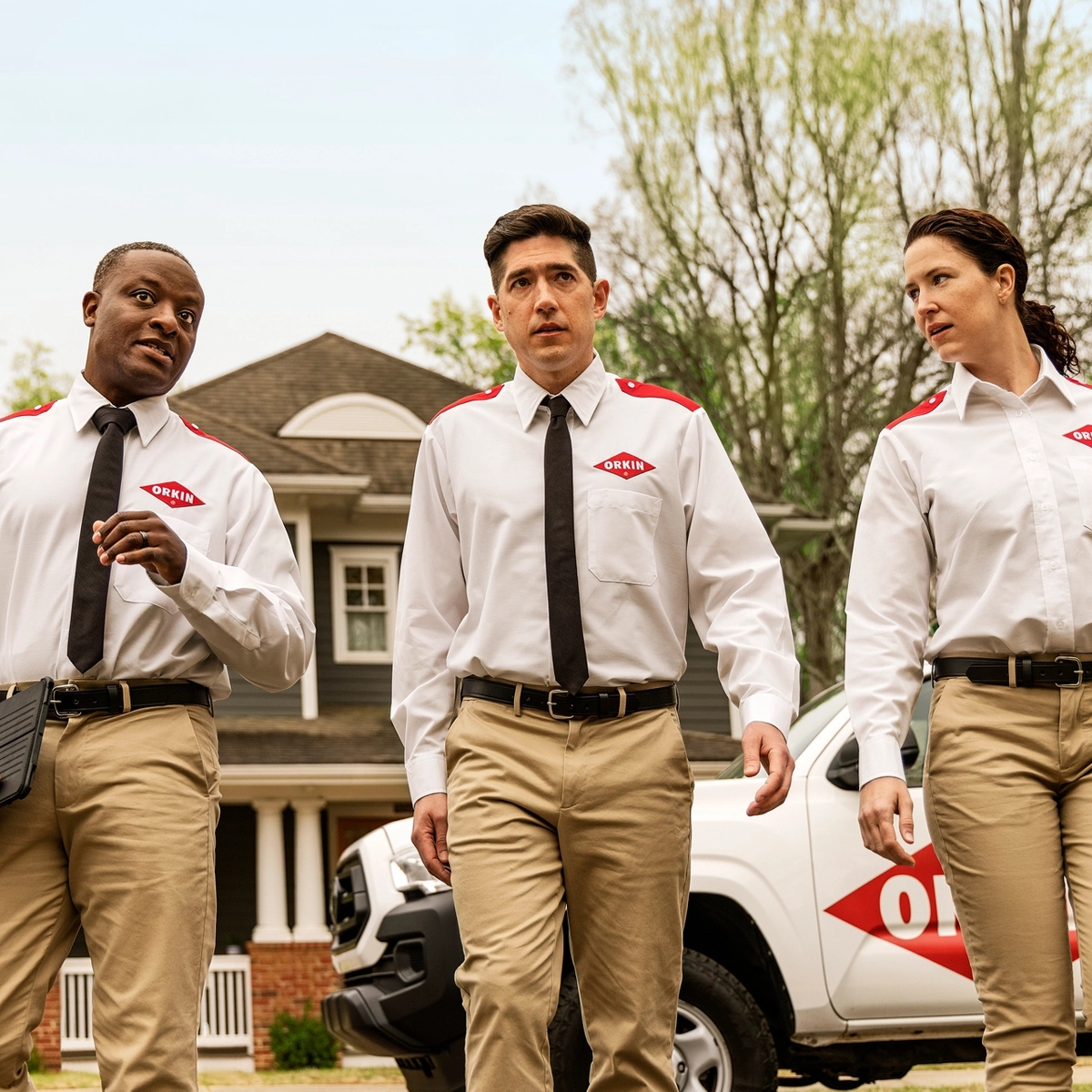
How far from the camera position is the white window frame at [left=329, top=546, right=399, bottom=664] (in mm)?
21188

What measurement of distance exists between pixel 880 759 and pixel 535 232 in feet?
5.29

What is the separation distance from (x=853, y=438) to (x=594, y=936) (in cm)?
2246

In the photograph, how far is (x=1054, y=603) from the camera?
3.98 metres

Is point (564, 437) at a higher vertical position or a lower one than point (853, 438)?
lower

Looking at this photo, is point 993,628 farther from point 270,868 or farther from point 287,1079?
point 270,868

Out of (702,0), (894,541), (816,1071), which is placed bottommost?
(816,1071)

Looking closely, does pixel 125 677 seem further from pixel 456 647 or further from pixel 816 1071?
pixel 816 1071

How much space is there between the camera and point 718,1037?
672 centimetres

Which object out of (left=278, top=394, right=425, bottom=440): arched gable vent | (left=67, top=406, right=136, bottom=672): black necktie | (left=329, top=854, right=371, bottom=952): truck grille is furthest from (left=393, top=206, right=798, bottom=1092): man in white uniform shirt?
(left=278, top=394, right=425, bottom=440): arched gable vent

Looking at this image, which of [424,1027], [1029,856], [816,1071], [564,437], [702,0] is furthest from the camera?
[702,0]

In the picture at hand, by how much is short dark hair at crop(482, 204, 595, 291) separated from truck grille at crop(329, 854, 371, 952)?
3771mm

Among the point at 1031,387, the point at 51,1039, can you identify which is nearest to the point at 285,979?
the point at 51,1039

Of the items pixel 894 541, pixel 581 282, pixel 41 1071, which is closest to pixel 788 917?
pixel 894 541

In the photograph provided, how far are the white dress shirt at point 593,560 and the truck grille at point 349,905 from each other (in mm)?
3192
